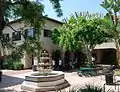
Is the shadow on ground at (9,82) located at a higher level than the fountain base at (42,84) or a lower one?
lower

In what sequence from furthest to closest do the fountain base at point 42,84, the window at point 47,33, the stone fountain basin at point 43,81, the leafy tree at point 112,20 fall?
1. the window at point 47,33
2. the leafy tree at point 112,20
3. the stone fountain basin at point 43,81
4. the fountain base at point 42,84

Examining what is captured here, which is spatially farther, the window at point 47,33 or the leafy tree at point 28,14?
Answer: the window at point 47,33

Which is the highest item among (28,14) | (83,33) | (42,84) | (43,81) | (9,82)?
(83,33)

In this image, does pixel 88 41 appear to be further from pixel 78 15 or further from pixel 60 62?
pixel 60 62

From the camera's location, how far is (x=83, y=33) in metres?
28.2

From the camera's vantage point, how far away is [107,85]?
1817 cm

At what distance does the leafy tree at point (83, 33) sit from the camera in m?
28.2

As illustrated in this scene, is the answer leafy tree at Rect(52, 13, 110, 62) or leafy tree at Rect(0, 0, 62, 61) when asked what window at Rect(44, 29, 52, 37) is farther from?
leafy tree at Rect(0, 0, 62, 61)

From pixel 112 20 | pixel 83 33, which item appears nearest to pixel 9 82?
pixel 83 33

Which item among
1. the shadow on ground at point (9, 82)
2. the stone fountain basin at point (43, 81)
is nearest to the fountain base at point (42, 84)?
the stone fountain basin at point (43, 81)

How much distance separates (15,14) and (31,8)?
31.4 inches

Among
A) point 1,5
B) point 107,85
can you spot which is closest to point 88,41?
point 107,85

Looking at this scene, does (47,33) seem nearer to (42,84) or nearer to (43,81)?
(43,81)

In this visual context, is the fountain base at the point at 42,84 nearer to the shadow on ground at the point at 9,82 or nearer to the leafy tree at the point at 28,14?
the shadow on ground at the point at 9,82
